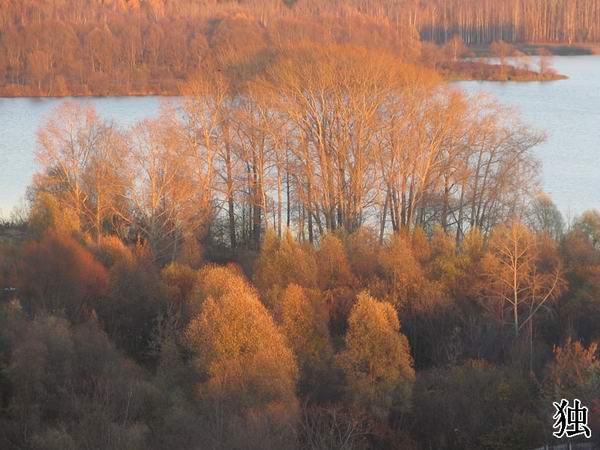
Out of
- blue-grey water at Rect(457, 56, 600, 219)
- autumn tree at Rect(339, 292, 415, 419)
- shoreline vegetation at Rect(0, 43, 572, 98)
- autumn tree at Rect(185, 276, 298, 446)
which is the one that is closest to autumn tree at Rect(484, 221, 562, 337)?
autumn tree at Rect(339, 292, 415, 419)

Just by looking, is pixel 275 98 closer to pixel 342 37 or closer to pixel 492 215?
pixel 492 215

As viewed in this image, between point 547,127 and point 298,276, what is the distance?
12.1 m

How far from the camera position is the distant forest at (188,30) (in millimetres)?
30219

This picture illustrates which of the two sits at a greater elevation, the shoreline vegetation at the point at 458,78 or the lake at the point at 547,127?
the shoreline vegetation at the point at 458,78

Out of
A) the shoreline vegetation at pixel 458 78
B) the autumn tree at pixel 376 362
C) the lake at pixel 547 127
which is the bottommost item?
the autumn tree at pixel 376 362

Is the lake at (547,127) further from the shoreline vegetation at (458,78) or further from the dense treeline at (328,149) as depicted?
the dense treeline at (328,149)

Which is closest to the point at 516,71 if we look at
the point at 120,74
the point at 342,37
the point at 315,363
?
the point at 342,37

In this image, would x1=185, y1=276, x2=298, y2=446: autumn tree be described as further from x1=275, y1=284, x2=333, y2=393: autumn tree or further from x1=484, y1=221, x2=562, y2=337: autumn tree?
x1=484, y1=221, x2=562, y2=337: autumn tree

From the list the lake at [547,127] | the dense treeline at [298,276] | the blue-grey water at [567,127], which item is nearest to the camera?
the dense treeline at [298,276]

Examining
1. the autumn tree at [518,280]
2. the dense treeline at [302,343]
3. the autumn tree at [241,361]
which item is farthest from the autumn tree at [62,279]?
the autumn tree at [518,280]

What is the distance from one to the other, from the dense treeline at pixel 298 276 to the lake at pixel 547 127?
2341mm

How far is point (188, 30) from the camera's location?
38.2 m

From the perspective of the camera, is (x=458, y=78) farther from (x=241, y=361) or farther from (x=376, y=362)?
(x=241, y=361)

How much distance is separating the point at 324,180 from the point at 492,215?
2.94 meters
